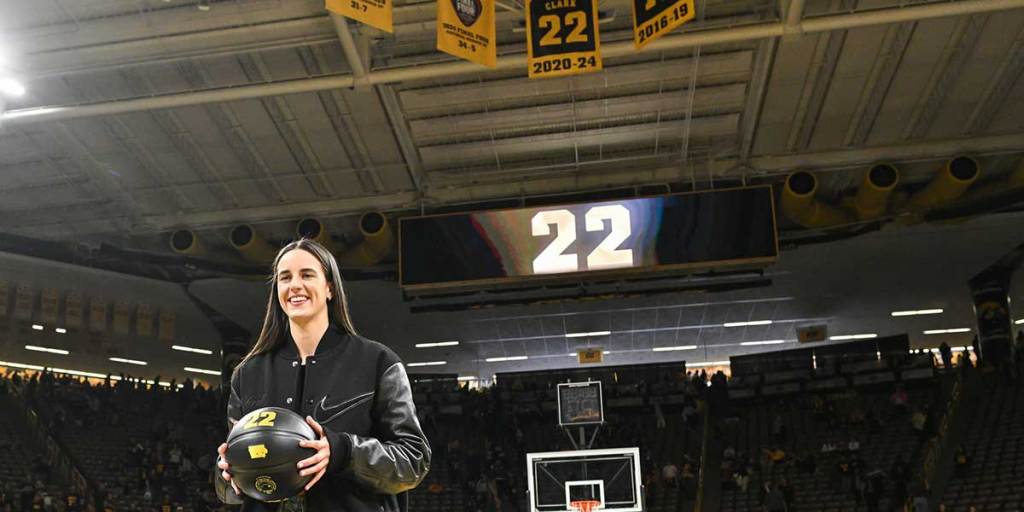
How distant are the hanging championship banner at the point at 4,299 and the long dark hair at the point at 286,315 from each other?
23035mm

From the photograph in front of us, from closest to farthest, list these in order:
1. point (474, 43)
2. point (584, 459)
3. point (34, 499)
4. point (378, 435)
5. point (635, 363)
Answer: point (378, 435) → point (474, 43) → point (584, 459) → point (34, 499) → point (635, 363)

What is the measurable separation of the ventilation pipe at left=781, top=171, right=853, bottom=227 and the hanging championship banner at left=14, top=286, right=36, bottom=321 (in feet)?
55.5

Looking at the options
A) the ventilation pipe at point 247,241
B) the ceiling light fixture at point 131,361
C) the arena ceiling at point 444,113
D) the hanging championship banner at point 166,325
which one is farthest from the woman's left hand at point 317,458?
the ceiling light fixture at point 131,361

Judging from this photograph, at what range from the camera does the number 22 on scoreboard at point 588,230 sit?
17141 mm

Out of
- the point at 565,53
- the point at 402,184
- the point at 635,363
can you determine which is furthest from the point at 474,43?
the point at 635,363

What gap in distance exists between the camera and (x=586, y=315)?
31688 millimetres

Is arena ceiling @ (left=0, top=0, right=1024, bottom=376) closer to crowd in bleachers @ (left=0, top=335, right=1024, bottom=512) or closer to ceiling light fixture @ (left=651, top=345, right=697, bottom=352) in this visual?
crowd in bleachers @ (left=0, top=335, right=1024, bottom=512)

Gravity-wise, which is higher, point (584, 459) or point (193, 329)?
point (193, 329)

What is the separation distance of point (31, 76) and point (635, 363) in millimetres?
27636

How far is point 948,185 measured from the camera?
64.6 feet

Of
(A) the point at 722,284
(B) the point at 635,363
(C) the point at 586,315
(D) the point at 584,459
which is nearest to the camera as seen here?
(D) the point at 584,459

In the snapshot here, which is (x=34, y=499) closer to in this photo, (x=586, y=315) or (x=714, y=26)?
(x=586, y=315)

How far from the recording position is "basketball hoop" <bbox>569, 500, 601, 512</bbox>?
48.0 ft

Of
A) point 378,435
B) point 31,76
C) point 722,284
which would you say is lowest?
point 378,435
